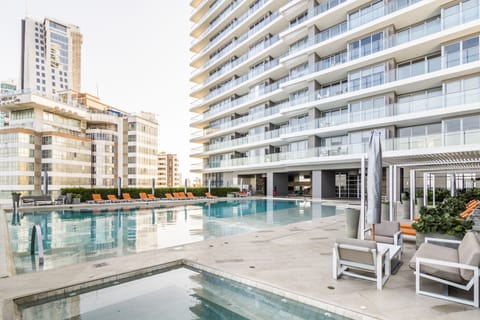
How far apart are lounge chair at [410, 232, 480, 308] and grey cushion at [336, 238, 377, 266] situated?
25.4 inches

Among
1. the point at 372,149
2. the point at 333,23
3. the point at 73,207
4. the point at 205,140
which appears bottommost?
the point at 73,207

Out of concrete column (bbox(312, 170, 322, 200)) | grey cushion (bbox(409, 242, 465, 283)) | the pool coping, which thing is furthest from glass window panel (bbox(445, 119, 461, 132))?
the pool coping

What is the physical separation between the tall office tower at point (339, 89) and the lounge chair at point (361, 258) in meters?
4.88

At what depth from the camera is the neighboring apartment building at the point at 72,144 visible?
43.2 metres

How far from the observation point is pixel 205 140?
146 ft

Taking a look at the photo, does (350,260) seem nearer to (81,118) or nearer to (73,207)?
(73,207)

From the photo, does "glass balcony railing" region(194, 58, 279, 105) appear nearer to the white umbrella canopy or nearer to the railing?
the railing

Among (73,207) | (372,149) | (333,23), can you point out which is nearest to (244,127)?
(333,23)

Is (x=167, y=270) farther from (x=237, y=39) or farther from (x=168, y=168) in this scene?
(x=168, y=168)

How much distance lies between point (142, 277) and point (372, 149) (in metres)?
5.18

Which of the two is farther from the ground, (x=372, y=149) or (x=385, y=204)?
(x=372, y=149)

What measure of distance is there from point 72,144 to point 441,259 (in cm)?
5656

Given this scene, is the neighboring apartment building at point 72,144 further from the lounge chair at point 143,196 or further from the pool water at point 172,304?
the pool water at point 172,304

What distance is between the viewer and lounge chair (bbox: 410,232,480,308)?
146 inches
